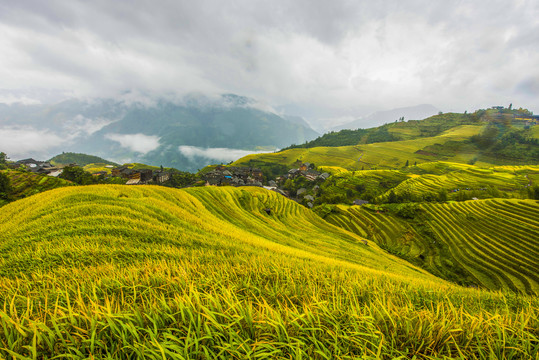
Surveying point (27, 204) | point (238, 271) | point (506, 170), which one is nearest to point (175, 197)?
point (27, 204)

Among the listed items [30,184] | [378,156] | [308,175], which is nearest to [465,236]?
[308,175]

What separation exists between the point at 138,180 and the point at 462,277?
83508 millimetres

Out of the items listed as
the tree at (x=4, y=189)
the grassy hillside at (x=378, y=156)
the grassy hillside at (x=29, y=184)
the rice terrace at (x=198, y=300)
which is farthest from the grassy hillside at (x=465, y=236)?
the grassy hillside at (x=378, y=156)

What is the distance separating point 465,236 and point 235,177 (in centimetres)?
6700

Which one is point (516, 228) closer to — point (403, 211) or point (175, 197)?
point (403, 211)

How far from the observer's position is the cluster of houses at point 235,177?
6925 centimetres

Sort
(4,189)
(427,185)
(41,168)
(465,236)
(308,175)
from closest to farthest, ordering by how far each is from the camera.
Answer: (465,236), (4,189), (427,185), (41,168), (308,175)

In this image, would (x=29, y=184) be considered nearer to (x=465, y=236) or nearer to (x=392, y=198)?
(x=392, y=198)

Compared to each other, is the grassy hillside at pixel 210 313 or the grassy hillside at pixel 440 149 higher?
the grassy hillside at pixel 440 149

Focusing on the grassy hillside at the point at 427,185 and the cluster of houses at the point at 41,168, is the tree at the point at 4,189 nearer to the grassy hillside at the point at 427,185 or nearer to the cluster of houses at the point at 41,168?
the cluster of houses at the point at 41,168

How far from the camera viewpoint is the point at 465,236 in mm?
29484

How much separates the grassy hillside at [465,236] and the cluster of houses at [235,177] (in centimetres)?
4110

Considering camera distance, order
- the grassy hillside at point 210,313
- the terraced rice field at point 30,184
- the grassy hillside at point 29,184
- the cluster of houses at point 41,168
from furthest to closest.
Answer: the cluster of houses at point 41,168
the terraced rice field at point 30,184
the grassy hillside at point 29,184
the grassy hillside at point 210,313

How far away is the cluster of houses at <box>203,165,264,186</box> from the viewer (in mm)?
69250
